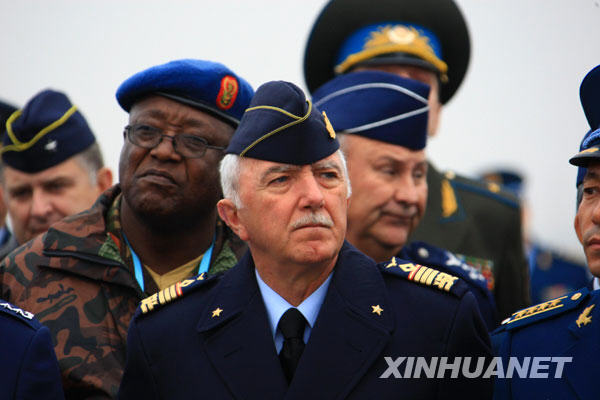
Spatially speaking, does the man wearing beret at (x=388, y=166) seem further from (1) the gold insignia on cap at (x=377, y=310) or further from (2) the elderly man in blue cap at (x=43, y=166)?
(2) the elderly man in blue cap at (x=43, y=166)

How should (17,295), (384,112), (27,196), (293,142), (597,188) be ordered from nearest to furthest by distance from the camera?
(597,188) < (293,142) < (17,295) < (384,112) < (27,196)

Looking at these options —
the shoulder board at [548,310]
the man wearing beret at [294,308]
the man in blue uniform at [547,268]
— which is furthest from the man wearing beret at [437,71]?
the man in blue uniform at [547,268]

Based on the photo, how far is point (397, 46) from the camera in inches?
247

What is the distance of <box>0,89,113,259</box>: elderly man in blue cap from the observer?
5859 mm

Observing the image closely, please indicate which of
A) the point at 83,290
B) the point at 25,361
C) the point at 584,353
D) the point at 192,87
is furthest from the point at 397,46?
the point at 25,361

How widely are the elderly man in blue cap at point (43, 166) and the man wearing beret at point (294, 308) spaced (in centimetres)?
226

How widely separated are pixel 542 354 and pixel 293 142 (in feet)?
4.22

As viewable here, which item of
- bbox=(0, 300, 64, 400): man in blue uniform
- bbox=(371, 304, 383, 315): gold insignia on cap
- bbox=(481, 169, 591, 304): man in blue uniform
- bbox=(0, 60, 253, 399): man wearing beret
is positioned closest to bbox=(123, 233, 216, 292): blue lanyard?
bbox=(0, 60, 253, 399): man wearing beret

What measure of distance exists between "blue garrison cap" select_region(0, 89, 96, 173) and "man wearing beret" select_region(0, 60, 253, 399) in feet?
3.54

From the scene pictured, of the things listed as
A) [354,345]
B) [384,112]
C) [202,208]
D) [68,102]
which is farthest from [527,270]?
[68,102]

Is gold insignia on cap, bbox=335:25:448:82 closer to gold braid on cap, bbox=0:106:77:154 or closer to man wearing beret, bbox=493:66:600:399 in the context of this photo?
gold braid on cap, bbox=0:106:77:154

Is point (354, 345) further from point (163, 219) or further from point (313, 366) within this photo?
point (163, 219)

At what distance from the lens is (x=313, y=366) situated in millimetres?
3498

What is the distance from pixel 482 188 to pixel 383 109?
1.56m
